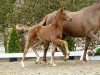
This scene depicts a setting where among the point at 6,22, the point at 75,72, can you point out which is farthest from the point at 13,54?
the point at 75,72

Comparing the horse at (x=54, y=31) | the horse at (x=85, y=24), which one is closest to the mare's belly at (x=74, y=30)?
the horse at (x=85, y=24)

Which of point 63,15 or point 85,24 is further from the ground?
point 63,15

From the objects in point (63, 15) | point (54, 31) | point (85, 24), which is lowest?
point (54, 31)

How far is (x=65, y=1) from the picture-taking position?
52.1 ft

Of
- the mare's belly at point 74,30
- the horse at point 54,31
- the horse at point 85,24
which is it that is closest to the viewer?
the horse at point 54,31

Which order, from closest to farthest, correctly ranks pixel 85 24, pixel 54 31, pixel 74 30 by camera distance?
1. pixel 54 31
2. pixel 85 24
3. pixel 74 30

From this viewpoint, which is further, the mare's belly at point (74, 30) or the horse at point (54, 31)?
the mare's belly at point (74, 30)

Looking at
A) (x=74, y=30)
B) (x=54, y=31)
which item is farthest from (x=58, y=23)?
(x=74, y=30)

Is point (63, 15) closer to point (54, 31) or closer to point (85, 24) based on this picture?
point (54, 31)

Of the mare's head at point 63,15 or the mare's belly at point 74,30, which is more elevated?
the mare's head at point 63,15

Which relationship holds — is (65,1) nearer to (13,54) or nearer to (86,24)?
(13,54)

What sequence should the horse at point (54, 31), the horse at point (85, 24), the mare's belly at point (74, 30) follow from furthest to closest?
the mare's belly at point (74, 30), the horse at point (85, 24), the horse at point (54, 31)

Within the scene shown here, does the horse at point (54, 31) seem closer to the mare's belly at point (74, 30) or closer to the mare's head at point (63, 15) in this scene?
the mare's head at point (63, 15)

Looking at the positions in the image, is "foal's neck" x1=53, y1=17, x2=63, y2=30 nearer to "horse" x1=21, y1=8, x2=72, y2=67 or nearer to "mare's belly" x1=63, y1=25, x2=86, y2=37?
"horse" x1=21, y1=8, x2=72, y2=67
